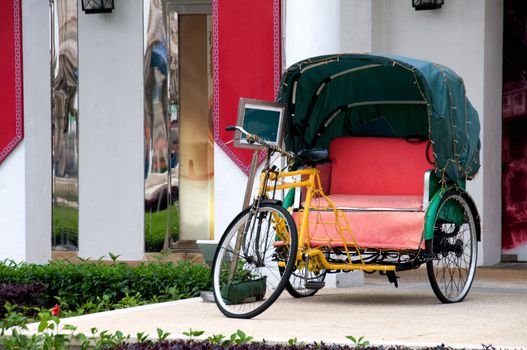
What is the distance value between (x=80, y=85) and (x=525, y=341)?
989cm

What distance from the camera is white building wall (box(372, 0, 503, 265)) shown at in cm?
1325

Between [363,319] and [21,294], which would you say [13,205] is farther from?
[363,319]

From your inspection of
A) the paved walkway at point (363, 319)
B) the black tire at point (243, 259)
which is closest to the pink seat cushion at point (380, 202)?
the paved walkway at point (363, 319)

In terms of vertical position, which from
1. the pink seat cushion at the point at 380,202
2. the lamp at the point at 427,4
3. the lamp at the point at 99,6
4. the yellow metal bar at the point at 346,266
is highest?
the lamp at the point at 99,6

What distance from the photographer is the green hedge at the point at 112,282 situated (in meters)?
9.68

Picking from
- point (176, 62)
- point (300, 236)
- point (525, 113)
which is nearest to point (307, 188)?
point (300, 236)

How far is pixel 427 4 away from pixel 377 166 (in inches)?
174

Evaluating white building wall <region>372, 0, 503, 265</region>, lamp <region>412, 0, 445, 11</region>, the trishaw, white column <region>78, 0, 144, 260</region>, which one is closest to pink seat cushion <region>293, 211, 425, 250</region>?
the trishaw

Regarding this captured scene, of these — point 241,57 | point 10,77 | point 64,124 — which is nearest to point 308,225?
point 241,57

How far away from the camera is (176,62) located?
598 inches

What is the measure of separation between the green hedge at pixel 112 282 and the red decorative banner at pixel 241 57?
1.80 metres

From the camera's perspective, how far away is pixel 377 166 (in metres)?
9.61

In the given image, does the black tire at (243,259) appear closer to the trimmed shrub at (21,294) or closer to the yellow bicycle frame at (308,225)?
the yellow bicycle frame at (308,225)

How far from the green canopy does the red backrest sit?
0.13 m
